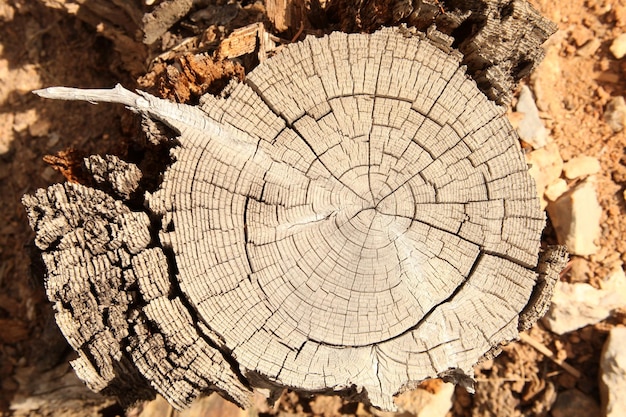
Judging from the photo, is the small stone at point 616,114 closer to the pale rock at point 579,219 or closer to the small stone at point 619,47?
the small stone at point 619,47

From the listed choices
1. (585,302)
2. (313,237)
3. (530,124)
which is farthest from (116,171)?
(585,302)

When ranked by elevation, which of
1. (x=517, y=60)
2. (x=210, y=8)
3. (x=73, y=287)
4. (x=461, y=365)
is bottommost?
(x=73, y=287)

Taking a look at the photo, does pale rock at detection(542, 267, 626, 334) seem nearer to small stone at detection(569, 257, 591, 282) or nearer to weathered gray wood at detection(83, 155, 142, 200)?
small stone at detection(569, 257, 591, 282)

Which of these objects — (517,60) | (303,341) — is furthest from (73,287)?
(517,60)

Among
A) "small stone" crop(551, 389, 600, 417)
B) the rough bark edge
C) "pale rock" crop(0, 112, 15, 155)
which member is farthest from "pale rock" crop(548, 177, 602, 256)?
"pale rock" crop(0, 112, 15, 155)

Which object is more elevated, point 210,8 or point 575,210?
point 210,8

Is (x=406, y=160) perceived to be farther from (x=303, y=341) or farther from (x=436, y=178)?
(x=303, y=341)
